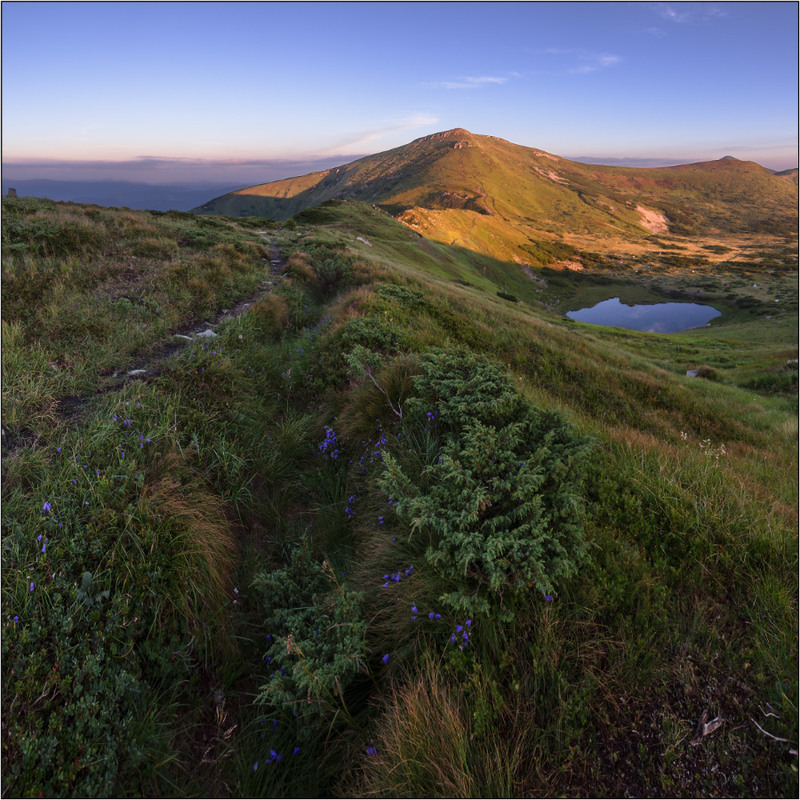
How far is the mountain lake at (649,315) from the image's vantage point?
4639 inches

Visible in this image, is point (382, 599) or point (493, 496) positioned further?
point (493, 496)

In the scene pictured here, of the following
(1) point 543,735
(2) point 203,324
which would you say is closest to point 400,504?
(1) point 543,735

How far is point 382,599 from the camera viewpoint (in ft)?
10.3

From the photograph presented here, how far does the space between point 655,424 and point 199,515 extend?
1110 centimetres

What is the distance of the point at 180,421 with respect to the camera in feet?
17.3

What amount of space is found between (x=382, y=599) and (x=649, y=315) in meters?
153

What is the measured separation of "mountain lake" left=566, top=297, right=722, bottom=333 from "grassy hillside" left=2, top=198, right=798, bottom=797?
124486mm

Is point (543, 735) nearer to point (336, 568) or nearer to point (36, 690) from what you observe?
point (336, 568)

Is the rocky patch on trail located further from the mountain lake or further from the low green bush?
the mountain lake

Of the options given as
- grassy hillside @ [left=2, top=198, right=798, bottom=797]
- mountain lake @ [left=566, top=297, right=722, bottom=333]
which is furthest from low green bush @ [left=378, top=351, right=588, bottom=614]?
mountain lake @ [left=566, top=297, right=722, bottom=333]

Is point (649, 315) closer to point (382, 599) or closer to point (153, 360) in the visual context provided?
point (153, 360)

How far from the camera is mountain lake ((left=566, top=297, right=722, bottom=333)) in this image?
118 metres

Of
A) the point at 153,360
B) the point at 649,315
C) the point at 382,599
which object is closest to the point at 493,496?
the point at 382,599

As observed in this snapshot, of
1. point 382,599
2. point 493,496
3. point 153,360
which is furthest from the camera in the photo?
point 153,360
